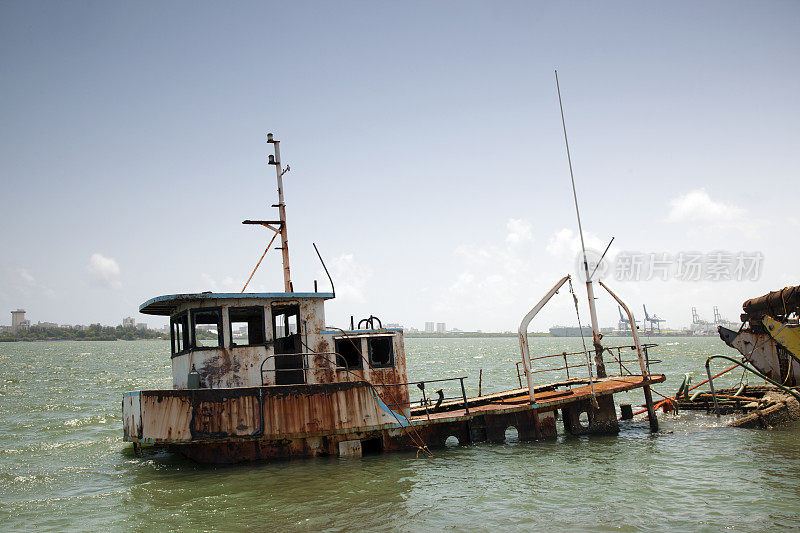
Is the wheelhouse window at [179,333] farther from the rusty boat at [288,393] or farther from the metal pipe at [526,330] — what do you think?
the metal pipe at [526,330]

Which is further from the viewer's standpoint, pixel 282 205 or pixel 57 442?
pixel 57 442

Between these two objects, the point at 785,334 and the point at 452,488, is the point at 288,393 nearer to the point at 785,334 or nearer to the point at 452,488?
the point at 452,488

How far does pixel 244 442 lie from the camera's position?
40.5ft

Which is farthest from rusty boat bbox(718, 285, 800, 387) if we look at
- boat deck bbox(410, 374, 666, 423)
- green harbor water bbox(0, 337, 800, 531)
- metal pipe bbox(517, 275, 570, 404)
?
metal pipe bbox(517, 275, 570, 404)

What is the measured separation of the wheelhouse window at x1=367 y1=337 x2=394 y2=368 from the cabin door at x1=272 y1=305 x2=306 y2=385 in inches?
65.3

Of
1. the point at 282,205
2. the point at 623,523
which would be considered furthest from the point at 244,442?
the point at 623,523

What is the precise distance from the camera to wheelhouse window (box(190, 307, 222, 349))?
12.9m

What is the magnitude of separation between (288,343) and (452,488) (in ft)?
17.7

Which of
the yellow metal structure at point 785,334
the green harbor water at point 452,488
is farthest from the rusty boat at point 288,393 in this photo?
the yellow metal structure at point 785,334

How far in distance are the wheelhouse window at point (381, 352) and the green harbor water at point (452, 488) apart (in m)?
2.17

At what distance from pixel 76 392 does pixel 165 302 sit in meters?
27.9

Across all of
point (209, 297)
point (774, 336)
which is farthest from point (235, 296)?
point (774, 336)

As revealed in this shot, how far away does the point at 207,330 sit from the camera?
13.5m

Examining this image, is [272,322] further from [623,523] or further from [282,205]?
[623,523]
